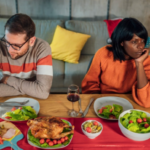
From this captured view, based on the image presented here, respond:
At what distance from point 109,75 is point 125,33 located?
1.31 feet

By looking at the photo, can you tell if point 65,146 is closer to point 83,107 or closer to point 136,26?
point 83,107

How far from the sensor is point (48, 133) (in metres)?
0.85

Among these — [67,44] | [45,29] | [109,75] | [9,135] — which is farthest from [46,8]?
[9,135]

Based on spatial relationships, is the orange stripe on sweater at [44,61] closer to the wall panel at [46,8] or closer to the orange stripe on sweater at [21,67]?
the orange stripe on sweater at [21,67]

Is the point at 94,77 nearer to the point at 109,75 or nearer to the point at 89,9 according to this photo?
the point at 109,75

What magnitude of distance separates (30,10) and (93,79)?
7.51ft

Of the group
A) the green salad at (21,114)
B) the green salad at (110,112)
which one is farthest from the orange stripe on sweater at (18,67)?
the green salad at (110,112)

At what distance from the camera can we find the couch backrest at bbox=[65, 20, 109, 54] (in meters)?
3.04

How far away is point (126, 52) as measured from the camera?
4.82ft

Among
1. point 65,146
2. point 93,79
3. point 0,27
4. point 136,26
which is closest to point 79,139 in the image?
point 65,146

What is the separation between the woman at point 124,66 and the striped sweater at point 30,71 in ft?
1.45

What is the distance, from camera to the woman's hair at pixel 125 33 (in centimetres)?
135

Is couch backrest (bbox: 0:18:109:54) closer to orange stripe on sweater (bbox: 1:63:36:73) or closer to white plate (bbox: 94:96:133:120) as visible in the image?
orange stripe on sweater (bbox: 1:63:36:73)

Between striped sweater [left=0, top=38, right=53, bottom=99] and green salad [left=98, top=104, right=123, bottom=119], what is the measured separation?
42 centimetres
